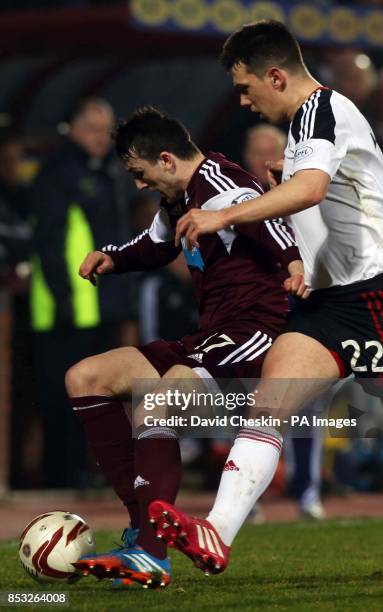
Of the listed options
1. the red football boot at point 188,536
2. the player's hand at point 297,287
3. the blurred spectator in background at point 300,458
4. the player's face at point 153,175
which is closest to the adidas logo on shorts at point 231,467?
the red football boot at point 188,536

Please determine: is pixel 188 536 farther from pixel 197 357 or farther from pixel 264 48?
pixel 264 48

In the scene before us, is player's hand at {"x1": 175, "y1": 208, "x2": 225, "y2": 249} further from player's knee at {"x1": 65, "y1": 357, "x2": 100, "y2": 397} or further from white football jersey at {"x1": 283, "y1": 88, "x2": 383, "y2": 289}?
player's knee at {"x1": 65, "y1": 357, "x2": 100, "y2": 397}

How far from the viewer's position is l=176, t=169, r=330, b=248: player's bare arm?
17.5 feet

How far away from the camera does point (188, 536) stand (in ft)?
16.8

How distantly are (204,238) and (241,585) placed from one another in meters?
1.44

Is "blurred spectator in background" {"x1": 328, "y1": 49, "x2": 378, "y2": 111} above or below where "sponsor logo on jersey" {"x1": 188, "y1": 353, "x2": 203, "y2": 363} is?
above

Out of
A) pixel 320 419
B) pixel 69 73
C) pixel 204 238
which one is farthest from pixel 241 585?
pixel 69 73

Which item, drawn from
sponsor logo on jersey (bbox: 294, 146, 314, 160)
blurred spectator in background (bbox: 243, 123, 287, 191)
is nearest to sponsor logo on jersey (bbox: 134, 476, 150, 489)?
sponsor logo on jersey (bbox: 294, 146, 314, 160)

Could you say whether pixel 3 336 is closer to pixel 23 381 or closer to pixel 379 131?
pixel 23 381

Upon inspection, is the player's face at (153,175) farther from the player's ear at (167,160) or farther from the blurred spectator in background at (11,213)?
the blurred spectator in background at (11,213)

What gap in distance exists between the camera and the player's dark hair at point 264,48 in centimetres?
582

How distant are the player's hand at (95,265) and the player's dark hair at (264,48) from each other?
1.11m

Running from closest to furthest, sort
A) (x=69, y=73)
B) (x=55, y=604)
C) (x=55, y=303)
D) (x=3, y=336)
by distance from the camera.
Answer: (x=55, y=604), (x=55, y=303), (x=3, y=336), (x=69, y=73)

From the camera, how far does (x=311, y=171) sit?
17.7 ft
